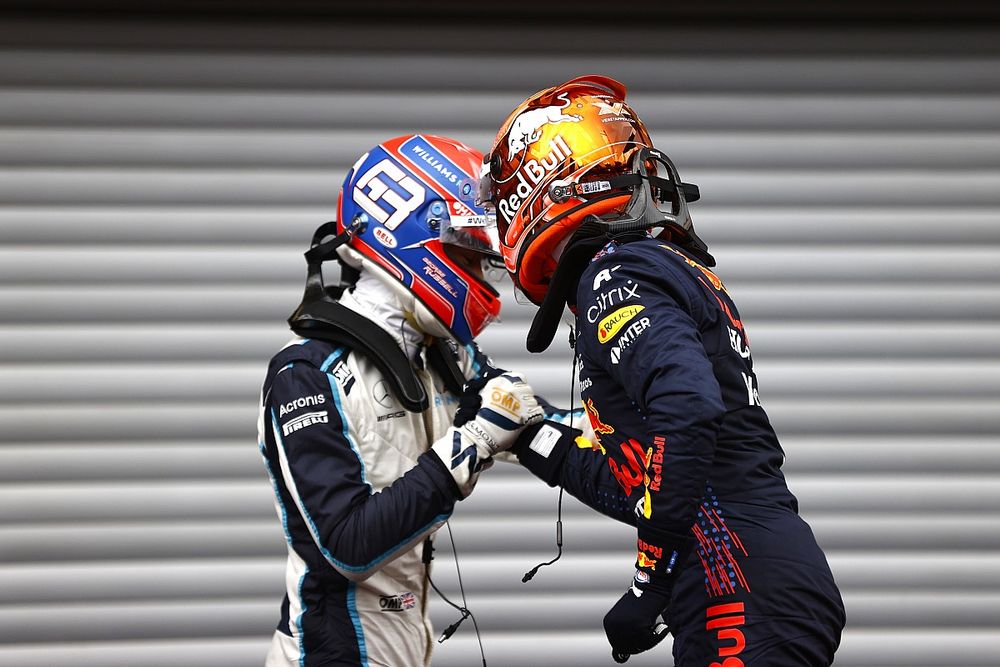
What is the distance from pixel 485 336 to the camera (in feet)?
13.0

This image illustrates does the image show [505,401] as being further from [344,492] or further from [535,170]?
[535,170]

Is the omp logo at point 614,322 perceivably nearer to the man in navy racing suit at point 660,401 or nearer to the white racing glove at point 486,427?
the man in navy racing suit at point 660,401

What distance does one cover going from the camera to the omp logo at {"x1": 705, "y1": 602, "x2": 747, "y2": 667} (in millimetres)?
1775

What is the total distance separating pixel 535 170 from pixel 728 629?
1.13 m

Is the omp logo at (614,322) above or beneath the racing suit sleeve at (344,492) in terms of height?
above

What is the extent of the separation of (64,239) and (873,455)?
377 cm

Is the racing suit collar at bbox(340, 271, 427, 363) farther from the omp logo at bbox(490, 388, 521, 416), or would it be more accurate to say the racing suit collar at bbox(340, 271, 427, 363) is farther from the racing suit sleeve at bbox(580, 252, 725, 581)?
the racing suit sleeve at bbox(580, 252, 725, 581)

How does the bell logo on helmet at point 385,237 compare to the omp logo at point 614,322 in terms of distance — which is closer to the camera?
the omp logo at point 614,322

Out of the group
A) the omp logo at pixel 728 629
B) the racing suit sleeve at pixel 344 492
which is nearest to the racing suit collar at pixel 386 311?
the racing suit sleeve at pixel 344 492

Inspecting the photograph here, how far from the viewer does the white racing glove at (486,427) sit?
7.27 ft

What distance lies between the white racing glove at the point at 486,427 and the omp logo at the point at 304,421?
30 cm

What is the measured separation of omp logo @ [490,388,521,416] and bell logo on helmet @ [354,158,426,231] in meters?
0.58

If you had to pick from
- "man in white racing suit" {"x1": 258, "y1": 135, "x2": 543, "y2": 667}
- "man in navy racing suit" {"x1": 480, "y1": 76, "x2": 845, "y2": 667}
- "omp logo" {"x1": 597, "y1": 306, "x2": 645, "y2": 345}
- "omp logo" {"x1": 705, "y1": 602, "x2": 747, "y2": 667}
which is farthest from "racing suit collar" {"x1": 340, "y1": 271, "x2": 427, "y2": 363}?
"omp logo" {"x1": 705, "y1": 602, "x2": 747, "y2": 667}

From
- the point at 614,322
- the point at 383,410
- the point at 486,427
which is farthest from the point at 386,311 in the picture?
the point at 614,322
